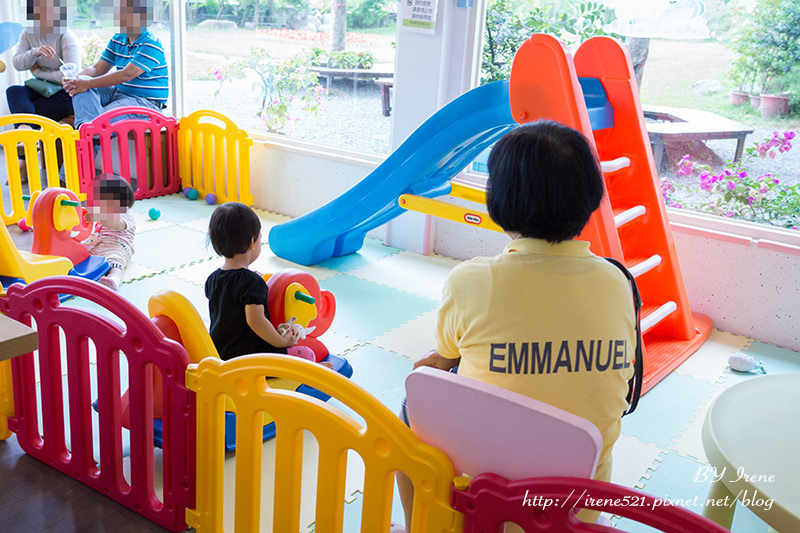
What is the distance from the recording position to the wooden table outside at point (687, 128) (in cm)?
296

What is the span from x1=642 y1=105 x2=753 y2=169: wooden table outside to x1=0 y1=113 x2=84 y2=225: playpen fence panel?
305 cm

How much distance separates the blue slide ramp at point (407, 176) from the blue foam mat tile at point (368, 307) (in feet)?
0.87

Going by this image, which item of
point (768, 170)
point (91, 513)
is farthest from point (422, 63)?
point (91, 513)

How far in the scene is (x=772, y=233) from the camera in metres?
2.85

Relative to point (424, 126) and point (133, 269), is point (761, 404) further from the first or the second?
point (133, 269)

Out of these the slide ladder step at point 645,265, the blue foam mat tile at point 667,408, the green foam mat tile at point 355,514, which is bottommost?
the green foam mat tile at point 355,514

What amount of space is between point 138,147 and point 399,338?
2465 mm

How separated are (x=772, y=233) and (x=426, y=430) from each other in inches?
90.1

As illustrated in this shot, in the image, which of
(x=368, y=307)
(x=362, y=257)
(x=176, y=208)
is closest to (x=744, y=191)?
(x=368, y=307)

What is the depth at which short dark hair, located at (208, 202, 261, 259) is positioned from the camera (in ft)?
6.25

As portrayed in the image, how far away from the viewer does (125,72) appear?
4320 mm

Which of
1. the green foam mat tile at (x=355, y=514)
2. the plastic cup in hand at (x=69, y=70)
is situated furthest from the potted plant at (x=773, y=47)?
the plastic cup in hand at (x=69, y=70)

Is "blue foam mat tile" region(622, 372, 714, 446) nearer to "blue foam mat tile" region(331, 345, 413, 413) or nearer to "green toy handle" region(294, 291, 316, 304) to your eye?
"blue foam mat tile" region(331, 345, 413, 413)

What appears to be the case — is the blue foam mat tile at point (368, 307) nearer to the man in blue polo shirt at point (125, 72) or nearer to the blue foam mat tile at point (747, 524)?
the blue foam mat tile at point (747, 524)
